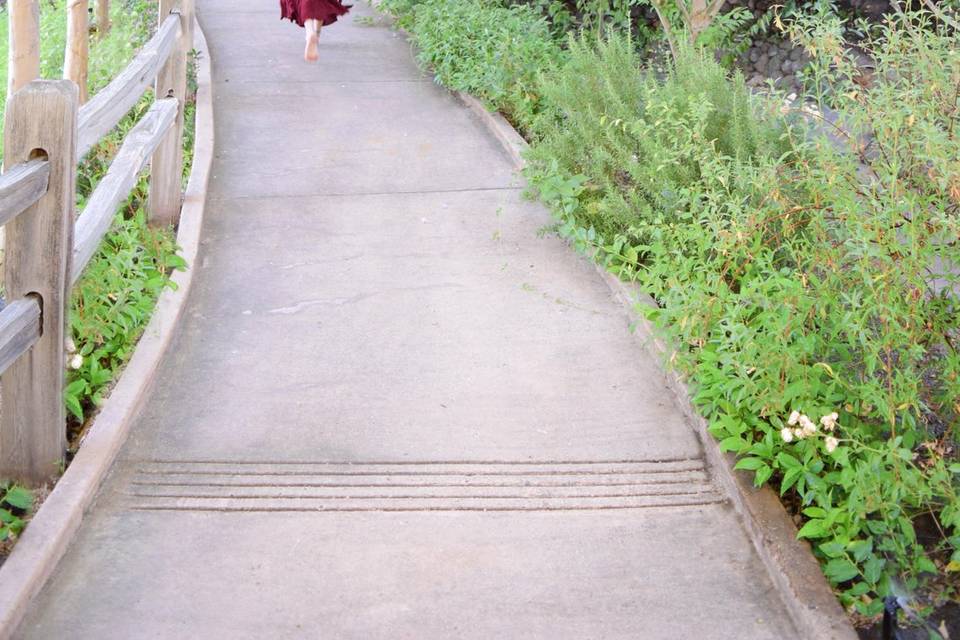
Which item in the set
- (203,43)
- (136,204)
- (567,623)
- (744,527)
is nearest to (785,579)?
(744,527)

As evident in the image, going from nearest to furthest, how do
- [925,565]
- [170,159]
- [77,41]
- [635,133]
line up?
[925,565], [635,133], [170,159], [77,41]

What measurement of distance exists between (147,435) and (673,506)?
2.22 m

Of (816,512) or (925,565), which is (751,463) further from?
(925,565)

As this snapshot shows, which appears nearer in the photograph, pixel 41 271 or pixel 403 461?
pixel 41 271

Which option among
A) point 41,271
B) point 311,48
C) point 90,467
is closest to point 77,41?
point 311,48

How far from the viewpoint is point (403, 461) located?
15.2ft

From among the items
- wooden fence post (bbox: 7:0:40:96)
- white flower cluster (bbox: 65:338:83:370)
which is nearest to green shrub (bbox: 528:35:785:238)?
white flower cluster (bbox: 65:338:83:370)

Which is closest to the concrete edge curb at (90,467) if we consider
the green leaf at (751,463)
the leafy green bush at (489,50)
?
the green leaf at (751,463)

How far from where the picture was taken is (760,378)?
14.4ft

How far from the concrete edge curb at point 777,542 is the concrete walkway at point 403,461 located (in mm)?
65

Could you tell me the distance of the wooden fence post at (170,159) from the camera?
22.4 feet

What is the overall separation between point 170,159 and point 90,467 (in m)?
3.06

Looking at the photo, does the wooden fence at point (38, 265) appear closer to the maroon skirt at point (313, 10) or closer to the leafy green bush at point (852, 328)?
the leafy green bush at point (852, 328)

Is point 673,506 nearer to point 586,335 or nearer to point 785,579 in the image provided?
point 785,579
